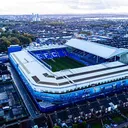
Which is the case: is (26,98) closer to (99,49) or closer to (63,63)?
(63,63)

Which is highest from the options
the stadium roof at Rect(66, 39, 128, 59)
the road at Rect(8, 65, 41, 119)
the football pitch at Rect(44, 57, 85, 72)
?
the stadium roof at Rect(66, 39, 128, 59)

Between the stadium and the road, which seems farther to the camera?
the stadium

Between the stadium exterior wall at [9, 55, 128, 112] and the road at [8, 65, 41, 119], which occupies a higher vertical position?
the stadium exterior wall at [9, 55, 128, 112]

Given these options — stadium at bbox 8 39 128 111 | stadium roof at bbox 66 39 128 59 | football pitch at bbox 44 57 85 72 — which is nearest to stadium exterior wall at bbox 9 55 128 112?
stadium at bbox 8 39 128 111

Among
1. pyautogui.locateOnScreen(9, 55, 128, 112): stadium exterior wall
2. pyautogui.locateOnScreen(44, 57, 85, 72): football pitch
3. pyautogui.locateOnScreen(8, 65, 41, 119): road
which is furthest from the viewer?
pyautogui.locateOnScreen(44, 57, 85, 72): football pitch

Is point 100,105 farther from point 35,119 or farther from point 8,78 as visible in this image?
point 8,78

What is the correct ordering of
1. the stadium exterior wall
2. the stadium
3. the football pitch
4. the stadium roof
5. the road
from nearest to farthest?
the road
the stadium exterior wall
the stadium
the stadium roof
the football pitch

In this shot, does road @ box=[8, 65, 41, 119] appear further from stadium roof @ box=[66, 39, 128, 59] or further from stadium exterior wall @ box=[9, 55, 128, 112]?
stadium roof @ box=[66, 39, 128, 59]
